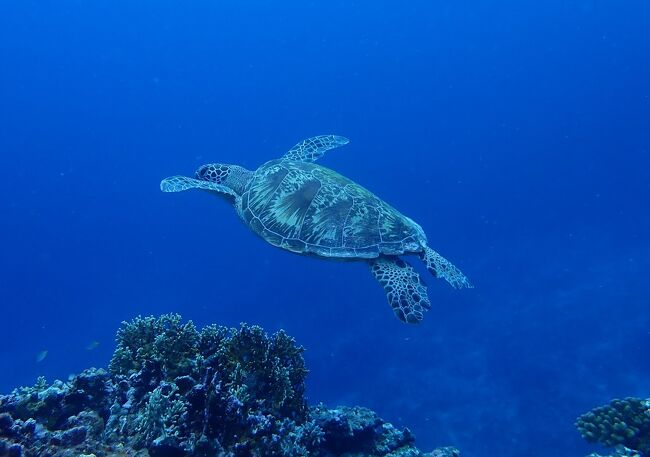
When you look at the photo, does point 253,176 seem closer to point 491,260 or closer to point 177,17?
point 491,260

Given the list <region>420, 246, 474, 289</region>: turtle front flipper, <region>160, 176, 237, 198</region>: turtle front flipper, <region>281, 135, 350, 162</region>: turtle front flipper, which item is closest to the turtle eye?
<region>160, 176, 237, 198</region>: turtle front flipper

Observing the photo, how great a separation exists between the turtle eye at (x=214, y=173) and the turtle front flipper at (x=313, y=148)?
1.46 metres

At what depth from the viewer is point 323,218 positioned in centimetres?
743

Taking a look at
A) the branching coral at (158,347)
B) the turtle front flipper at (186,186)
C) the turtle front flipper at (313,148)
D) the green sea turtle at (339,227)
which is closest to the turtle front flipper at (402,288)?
the green sea turtle at (339,227)

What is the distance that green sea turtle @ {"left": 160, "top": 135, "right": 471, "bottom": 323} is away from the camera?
22.9ft

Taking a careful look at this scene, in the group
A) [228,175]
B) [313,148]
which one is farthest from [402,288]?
[313,148]

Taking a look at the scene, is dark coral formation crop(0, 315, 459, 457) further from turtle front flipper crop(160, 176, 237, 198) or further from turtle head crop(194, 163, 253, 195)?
turtle head crop(194, 163, 253, 195)

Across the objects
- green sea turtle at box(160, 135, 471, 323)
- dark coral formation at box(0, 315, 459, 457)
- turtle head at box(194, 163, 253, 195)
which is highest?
turtle head at box(194, 163, 253, 195)

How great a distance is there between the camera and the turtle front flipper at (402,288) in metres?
6.53

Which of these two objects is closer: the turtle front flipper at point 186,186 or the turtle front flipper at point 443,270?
the turtle front flipper at point 443,270

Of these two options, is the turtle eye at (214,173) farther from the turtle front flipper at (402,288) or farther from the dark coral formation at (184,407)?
the dark coral formation at (184,407)

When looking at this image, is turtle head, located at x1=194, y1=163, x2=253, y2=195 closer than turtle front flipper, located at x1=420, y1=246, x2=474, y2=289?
No

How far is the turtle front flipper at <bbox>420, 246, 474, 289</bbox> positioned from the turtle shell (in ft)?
0.75

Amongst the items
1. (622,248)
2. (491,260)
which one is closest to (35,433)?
(491,260)
